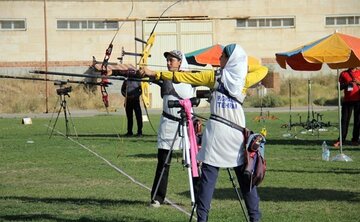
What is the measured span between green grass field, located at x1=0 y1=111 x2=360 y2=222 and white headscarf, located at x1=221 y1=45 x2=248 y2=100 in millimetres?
2151

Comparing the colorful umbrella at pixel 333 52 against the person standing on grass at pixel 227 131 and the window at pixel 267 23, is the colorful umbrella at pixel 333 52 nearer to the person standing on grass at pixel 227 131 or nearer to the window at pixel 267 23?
the person standing on grass at pixel 227 131

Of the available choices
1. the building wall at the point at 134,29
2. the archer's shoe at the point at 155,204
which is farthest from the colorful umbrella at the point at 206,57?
the building wall at the point at 134,29

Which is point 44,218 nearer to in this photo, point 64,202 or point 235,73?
point 64,202

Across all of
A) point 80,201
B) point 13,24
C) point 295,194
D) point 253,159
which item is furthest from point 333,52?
point 13,24

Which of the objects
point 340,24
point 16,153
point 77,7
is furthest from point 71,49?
point 16,153

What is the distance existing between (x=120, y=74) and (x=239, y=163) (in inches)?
82.1

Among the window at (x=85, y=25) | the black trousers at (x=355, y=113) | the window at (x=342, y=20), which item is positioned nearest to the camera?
the black trousers at (x=355, y=113)

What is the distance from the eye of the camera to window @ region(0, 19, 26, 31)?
52281 millimetres

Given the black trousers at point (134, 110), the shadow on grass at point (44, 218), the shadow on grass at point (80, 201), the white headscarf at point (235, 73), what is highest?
the white headscarf at point (235, 73)

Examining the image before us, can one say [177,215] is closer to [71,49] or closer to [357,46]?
[357,46]

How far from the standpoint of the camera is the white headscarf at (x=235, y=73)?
9891mm

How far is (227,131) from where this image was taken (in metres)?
9.83

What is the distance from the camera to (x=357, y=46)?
20422 millimetres

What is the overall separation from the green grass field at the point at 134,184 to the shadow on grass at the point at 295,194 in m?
0.01
